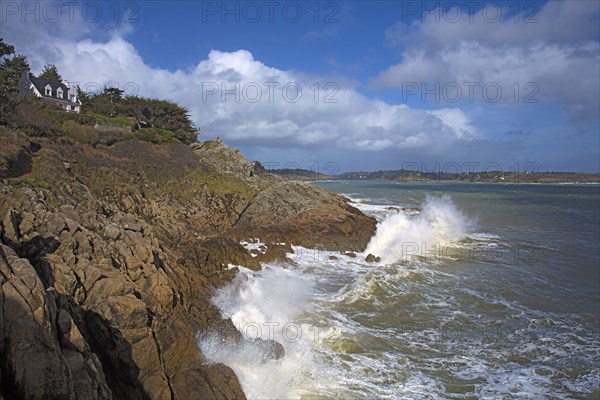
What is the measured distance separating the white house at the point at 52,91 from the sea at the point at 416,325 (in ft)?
95.6

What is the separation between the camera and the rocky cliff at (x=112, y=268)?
5.65 meters

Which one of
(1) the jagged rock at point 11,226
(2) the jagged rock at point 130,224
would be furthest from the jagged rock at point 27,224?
(2) the jagged rock at point 130,224

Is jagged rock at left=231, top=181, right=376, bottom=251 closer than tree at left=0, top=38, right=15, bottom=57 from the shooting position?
Answer: Yes

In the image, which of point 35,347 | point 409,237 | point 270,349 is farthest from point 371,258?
point 35,347

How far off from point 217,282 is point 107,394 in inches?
293

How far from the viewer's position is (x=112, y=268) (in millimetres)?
9383

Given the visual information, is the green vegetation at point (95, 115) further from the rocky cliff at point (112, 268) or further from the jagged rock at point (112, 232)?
the jagged rock at point (112, 232)

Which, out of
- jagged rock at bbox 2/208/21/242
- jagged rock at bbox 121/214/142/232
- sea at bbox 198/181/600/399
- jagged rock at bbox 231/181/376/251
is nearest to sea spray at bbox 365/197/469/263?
sea at bbox 198/181/600/399

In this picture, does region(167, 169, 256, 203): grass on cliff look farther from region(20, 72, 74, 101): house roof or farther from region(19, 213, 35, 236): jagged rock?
region(20, 72, 74, 101): house roof

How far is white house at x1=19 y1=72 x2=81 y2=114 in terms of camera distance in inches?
1464

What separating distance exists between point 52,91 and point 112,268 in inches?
1505

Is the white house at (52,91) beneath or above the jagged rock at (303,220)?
above

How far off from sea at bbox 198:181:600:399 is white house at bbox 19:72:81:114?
29128 mm

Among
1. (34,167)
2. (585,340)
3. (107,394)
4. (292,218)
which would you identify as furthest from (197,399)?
(292,218)
